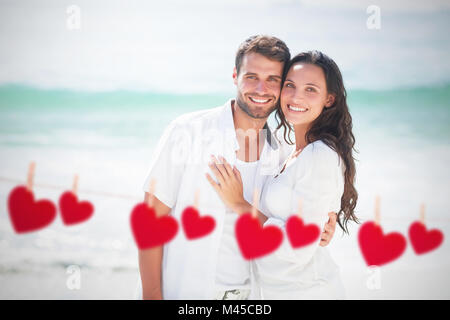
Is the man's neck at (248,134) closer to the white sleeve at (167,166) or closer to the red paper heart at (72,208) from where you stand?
the white sleeve at (167,166)

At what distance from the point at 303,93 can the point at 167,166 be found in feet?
2.91

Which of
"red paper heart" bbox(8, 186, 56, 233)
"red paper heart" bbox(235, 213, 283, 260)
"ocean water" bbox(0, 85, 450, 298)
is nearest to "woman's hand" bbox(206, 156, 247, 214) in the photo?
"red paper heart" bbox(235, 213, 283, 260)

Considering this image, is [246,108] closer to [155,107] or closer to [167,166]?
[167,166]

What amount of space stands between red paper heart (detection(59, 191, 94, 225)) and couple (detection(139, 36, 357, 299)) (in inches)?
13.5

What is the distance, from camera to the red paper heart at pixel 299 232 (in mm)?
2275

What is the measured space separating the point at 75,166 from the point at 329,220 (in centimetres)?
770

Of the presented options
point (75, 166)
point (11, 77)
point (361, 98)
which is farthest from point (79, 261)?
point (361, 98)

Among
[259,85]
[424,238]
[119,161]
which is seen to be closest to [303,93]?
[259,85]

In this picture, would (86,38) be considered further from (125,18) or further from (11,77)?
(11,77)

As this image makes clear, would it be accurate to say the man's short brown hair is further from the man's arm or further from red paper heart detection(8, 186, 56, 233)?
red paper heart detection(8, 186, 56, 233)
